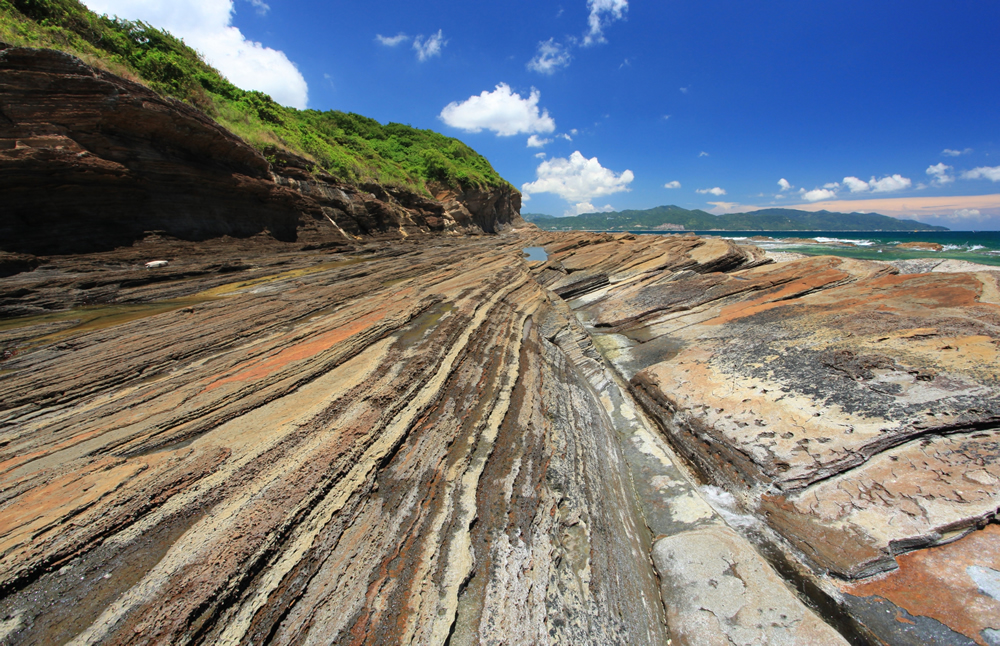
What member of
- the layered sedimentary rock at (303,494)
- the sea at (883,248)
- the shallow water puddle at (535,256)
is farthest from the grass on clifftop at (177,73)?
the sea at (883,248)

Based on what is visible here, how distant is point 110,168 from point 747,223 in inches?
7303

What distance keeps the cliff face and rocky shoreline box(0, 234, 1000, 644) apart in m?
3.04

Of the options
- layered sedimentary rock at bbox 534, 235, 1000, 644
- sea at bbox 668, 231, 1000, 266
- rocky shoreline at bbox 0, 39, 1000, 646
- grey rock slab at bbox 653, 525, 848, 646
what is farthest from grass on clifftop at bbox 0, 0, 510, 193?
sea at bbox 668, 231, 1000, 266

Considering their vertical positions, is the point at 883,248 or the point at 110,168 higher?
the point at 110,168

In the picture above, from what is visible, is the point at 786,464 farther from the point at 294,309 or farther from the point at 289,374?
the point at 294,309

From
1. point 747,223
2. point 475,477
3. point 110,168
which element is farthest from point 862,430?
point 747,223

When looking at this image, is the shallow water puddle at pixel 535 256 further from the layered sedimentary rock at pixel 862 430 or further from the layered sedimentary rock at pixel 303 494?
the layered sedimentary rock at pixel 303 494

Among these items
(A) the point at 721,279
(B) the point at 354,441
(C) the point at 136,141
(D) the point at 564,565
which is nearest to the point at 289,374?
(B) the point at 354,441

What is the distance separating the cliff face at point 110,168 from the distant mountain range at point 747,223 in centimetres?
11719

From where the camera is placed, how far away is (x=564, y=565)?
3373mm

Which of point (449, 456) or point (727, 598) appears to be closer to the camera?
point (727, 598)

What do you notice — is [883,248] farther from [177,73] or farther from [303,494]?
[177,73]

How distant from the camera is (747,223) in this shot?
149000 millimetres

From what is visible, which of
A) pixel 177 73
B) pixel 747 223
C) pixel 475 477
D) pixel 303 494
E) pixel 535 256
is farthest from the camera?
pixel 747 223
